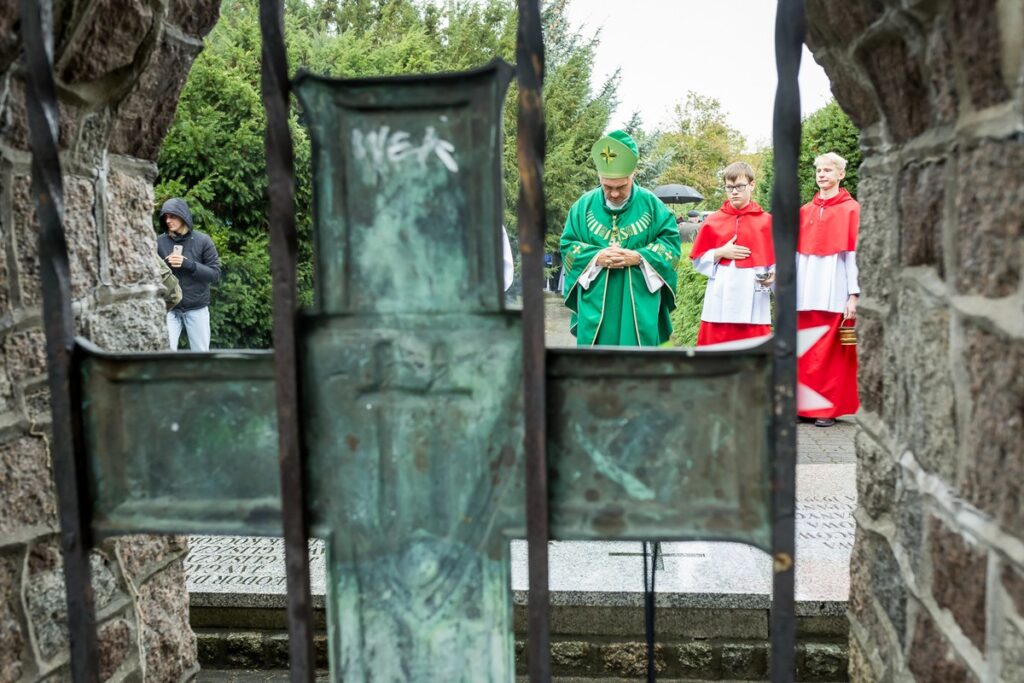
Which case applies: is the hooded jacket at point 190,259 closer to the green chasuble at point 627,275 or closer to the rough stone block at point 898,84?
the green chasuble at point 627,275

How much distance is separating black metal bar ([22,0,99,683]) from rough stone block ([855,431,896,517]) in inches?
54.2

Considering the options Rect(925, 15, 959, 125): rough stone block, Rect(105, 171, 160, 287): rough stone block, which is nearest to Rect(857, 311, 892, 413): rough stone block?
Rect(925, 15, 959, 125): rough stone block

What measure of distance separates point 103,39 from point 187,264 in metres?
4.44

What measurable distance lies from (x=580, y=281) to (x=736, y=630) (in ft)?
5.78

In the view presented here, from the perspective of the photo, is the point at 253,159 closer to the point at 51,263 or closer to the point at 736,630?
the point at 736,630

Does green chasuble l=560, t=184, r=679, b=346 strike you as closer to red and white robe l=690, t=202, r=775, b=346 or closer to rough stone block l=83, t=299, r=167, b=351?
red and white robe l=690, t=202, r=775, b=346

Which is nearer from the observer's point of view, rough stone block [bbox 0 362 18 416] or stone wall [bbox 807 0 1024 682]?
stone wall [bbox 807 0 1024 682]

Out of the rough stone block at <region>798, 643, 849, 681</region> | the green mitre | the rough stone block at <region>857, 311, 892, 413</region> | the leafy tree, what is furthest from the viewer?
the leafy tree

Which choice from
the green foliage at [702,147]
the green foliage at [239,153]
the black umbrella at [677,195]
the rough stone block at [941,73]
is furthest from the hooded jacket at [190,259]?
the green foliage at [702,147]

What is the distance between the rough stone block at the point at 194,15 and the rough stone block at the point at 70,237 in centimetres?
41

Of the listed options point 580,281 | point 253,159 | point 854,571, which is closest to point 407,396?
point 854,571

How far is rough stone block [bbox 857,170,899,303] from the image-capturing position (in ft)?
5.18

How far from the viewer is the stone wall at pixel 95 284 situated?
4.87ft

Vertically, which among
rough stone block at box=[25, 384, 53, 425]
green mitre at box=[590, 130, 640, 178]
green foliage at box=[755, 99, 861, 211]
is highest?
green foliage at box=[755, 99, 861, 211]
